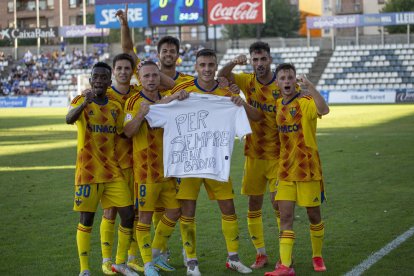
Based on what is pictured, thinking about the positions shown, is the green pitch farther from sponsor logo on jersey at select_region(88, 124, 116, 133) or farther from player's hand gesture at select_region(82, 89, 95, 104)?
player's hand gesture at select_region(82, 89, 95, 104)

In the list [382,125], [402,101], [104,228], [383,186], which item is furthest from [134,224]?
[402,101]

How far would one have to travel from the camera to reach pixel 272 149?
316 inches

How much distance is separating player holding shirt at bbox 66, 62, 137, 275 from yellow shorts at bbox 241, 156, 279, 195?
1.38 meters

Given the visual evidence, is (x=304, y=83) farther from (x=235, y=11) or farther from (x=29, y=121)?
(x=235, y=11)

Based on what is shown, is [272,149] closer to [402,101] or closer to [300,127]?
[300,127]

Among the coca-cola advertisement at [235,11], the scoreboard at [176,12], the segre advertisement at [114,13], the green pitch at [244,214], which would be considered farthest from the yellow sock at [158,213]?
the coca-cola advertisement at [235,11]

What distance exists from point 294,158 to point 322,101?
636mm

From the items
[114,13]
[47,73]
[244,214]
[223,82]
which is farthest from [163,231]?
[47,73]

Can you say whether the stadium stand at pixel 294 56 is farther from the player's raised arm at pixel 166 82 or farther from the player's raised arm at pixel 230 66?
the player's raised arm at pixel 166 82

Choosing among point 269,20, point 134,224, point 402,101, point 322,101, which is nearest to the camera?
point 322,101

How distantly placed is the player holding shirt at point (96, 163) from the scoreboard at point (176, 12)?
35189 millimetres

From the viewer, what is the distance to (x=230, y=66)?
8.09 m

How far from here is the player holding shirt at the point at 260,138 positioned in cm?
802

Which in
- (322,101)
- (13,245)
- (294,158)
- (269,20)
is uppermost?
(269,20)
